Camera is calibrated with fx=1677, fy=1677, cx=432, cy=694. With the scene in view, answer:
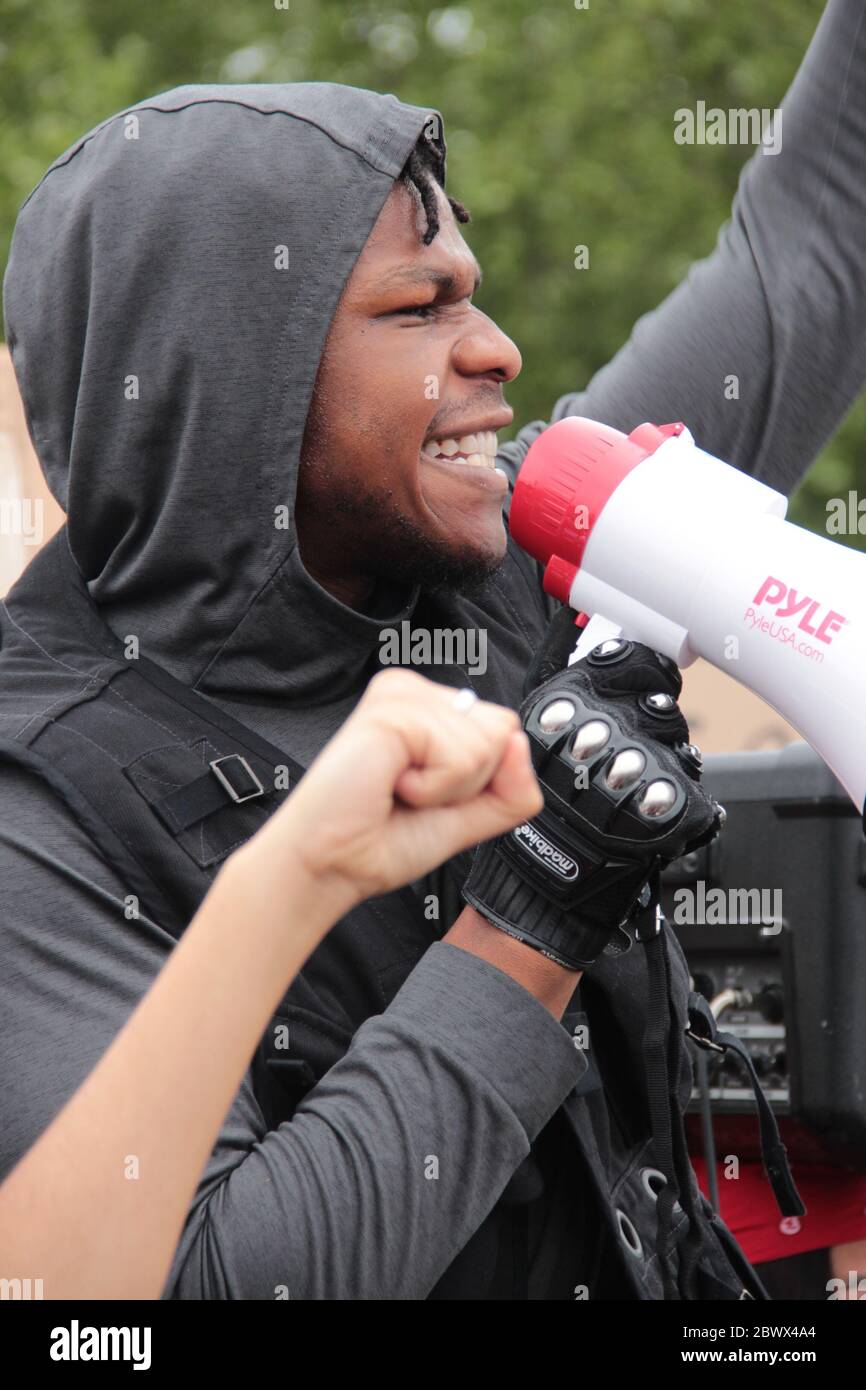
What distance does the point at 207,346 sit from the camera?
5.86 ft

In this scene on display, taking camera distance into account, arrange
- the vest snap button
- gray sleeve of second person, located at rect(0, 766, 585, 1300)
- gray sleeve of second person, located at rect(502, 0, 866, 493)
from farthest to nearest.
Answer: gray sleeve of second person, located at rect(502, 0, 866, 493), the vest snap button, gray sleeve of second person, located at rect(0, 766, 585, 1300)

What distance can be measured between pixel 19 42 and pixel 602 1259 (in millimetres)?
8202

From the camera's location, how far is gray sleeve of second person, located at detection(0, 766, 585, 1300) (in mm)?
1467

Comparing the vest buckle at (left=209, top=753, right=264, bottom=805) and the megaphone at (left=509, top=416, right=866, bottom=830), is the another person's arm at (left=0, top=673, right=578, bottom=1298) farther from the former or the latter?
the megaphone at (left=509, top=416, right=866, bottom=830)

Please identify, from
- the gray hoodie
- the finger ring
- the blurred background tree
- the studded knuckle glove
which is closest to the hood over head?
the gray hoodie

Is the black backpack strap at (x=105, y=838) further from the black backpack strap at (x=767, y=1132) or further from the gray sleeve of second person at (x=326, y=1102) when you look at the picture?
the black backpack strap at (x=767, y=1132)

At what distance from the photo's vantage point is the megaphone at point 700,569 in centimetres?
170

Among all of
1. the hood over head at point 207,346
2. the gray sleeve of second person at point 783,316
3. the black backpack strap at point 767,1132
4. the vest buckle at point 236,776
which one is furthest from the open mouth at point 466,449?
the black backpack strap at point 767,1132

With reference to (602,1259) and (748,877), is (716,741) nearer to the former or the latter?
(748,877)

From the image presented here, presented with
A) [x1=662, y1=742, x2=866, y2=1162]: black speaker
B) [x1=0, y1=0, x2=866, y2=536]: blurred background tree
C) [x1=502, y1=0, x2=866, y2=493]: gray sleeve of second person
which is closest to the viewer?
[x1=502, y1=0, x2=866, y2=493]: gray sleeve of second person

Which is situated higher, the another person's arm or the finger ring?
the finger ring

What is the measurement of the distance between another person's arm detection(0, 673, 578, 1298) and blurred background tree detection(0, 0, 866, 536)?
7.15 meters

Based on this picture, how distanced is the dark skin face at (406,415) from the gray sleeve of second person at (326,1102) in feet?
1.55

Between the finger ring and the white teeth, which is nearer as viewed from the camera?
the finger ring
